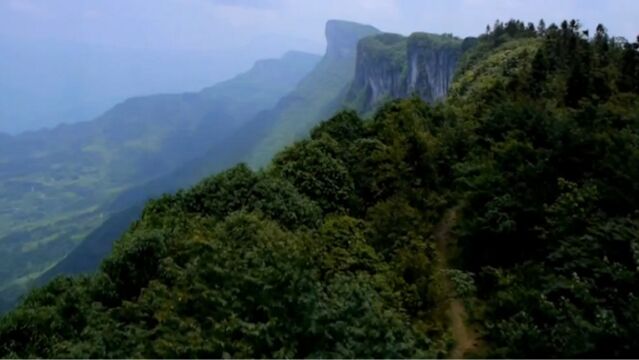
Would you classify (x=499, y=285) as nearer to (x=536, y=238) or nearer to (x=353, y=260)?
(x=536, y=238)

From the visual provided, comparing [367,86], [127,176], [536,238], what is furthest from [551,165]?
[127,176]

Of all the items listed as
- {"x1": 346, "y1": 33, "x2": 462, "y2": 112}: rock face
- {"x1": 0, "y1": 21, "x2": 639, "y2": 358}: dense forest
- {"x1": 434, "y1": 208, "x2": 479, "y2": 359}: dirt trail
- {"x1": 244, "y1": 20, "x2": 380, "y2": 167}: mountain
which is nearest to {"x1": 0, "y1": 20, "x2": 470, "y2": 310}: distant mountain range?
{"x1": 346, "y1": 33, "x2": 462, "y2": 112}: rock face

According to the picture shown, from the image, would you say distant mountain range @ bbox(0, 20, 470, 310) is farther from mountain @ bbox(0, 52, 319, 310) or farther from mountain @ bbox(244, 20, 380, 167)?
mountain @ bbox(244, 20, 380, 167)

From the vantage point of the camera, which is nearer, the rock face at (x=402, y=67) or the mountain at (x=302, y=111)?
the rock face at (x=402, y=67)

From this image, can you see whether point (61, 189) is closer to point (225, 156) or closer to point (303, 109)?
point (225, 156)

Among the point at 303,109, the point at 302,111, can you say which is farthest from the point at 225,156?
the point at 303,109

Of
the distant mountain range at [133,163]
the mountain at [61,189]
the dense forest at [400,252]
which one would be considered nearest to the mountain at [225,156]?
the distant mountain range at [133,163]

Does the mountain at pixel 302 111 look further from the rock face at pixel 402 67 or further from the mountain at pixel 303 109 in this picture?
the rock face at pixel 402 67

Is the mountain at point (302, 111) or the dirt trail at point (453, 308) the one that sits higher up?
the mountain at point (302, 111)
